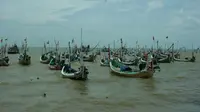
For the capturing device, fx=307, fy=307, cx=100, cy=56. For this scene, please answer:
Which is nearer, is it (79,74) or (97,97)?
(97,97)

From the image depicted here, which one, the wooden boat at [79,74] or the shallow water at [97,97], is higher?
the wooden boat at [79,74]

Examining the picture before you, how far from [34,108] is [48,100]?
6.87ft

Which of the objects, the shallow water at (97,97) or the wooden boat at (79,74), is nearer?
the shallow water at (97,97)

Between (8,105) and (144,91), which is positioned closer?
(8,105)

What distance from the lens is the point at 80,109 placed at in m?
16.7

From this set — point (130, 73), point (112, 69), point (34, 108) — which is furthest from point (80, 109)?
point (112, 69)

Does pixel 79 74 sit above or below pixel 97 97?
above

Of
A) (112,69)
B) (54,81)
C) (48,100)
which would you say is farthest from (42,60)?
(48,100)

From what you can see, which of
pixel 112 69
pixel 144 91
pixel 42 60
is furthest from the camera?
pixel 42 60

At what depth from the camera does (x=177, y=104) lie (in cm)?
1814

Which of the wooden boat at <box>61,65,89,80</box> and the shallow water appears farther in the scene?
the wooden boat at <box>61,65,89,80</box>

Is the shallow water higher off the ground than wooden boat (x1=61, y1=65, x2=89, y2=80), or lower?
lower

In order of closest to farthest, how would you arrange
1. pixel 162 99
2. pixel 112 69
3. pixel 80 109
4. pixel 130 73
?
pixel 80 109 < pixel 162 99 < pixel 130 73 < pixel 112 69

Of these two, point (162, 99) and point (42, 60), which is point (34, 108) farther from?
point (42, 60)
